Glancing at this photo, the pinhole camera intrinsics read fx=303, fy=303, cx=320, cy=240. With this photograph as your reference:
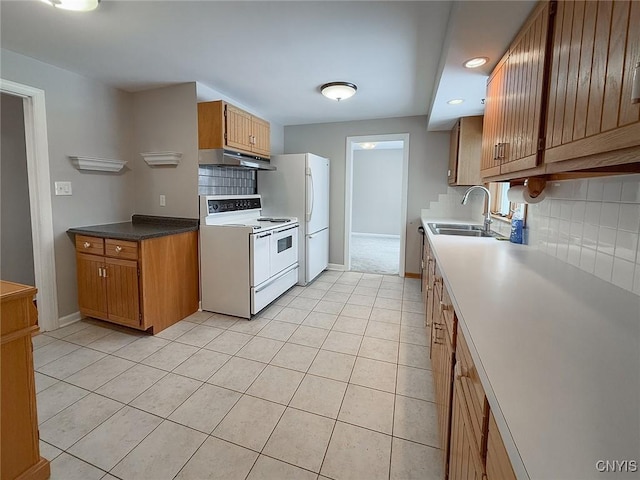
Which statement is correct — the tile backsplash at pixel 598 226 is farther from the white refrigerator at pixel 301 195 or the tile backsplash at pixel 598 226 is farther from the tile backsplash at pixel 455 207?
the white refrigerator at pixel 301 195

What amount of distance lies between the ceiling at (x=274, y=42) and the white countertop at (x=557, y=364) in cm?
129

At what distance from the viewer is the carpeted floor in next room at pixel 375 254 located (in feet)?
16.6

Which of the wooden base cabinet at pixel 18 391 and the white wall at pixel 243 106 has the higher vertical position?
the white wall at pixel 243 106

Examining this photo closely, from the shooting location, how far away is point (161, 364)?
7.27 feet

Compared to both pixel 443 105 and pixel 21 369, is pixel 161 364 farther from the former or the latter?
pixel 443 105

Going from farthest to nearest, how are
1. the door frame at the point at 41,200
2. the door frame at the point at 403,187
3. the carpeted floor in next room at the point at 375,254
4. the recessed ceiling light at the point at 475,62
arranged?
the carpeted floor in next room at the point at 375,254 → the door frame at the point at 403,187 → the door frame at the point at 41,200 → the recessed ceiling light at the point at 475,62

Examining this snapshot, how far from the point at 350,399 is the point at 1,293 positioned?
177 cm

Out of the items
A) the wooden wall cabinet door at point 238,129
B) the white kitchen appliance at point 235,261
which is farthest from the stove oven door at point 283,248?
the wooden wall cabinet door at point 238,129

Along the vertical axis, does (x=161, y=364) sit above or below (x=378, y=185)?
below

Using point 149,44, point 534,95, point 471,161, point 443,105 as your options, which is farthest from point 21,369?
point 471,161

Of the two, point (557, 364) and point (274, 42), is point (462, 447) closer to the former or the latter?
point (557, 364)

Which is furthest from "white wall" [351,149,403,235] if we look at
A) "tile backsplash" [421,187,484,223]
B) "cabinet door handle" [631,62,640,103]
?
"cabinet door handle" [631,62,640,103]

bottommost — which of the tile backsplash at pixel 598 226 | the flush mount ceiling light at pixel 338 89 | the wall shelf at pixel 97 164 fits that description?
the tile backsplash at pixel 598 226

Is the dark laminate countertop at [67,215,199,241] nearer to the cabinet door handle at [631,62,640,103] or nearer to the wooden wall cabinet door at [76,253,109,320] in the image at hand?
the wooden wall cabinet door at [76,253,109,320]
